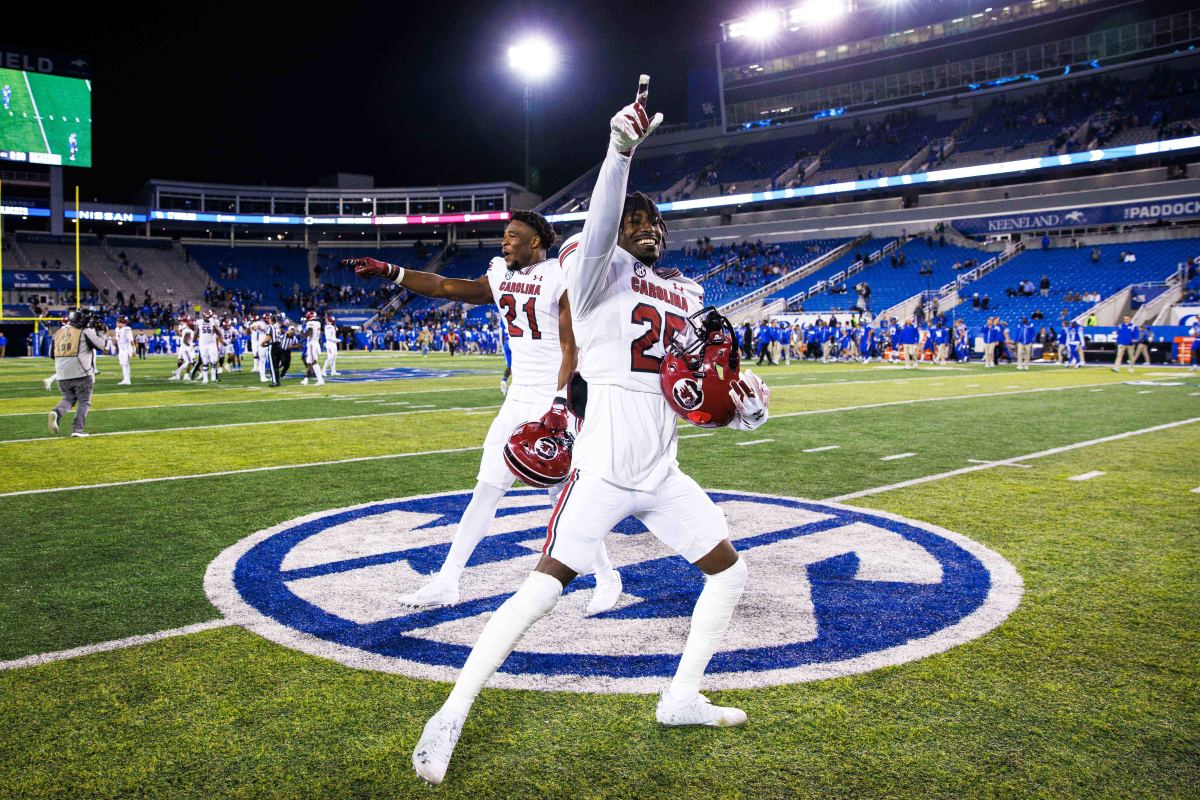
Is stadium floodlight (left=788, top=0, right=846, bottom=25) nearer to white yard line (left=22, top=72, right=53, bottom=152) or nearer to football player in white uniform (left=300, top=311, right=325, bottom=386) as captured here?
white yard line (left=22, top=72, right=53, bottom=152)

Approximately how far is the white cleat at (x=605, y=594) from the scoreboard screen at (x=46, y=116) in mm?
47288

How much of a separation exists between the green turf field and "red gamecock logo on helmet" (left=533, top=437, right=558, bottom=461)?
93 centimetres

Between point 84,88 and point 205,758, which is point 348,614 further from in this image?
point 84,88

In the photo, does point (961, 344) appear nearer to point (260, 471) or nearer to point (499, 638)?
point (260, 471)

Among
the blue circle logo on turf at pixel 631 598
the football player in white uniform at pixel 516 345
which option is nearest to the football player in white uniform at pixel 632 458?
the blue circle logo on turf at pixel 631 598

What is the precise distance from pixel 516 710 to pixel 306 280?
66.1 metres

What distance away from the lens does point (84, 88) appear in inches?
1663

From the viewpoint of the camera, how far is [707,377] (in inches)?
117

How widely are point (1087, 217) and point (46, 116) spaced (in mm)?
50309

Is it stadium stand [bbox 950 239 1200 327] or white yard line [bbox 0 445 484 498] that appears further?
stadium stand [bbox 950 239 1200 327]

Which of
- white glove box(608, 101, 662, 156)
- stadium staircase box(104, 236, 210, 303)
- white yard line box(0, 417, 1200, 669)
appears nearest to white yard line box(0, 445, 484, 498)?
white yard line box(0, 417, 1200, 669)

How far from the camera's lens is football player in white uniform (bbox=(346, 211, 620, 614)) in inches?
173

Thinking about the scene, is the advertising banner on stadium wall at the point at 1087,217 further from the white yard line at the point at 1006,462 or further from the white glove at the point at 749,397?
the white glove at the point at 749,397

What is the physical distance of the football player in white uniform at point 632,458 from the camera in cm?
294
